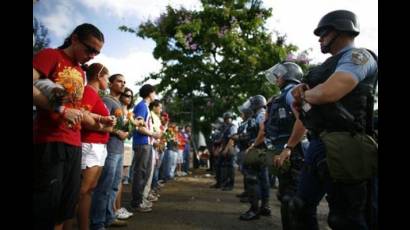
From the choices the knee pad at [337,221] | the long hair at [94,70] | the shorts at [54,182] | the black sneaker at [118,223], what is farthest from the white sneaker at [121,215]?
the knee pad at [337,221]

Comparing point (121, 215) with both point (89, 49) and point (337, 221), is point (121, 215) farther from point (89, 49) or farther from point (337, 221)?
point (337, 221)

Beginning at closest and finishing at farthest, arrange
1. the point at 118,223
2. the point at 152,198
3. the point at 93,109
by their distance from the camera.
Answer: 1. the point at 93,109
2. the point at 118,223
3. the point at 152,198

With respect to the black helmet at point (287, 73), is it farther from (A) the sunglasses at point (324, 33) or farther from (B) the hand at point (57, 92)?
(B) the hand at point (57, 92)

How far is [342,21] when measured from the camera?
304cm

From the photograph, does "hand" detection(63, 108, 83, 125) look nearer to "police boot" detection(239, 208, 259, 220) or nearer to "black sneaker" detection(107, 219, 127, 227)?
"black sneaker" detection(107, 219, 127, 227)

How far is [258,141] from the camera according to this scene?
6.08 metres

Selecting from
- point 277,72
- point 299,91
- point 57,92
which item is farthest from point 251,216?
point 57,92

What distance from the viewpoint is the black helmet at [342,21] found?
3031 mm

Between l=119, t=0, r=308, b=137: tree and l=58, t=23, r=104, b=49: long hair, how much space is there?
57.8 ft

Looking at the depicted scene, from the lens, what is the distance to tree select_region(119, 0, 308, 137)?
21.0 m

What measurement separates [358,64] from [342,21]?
1.62 ft
